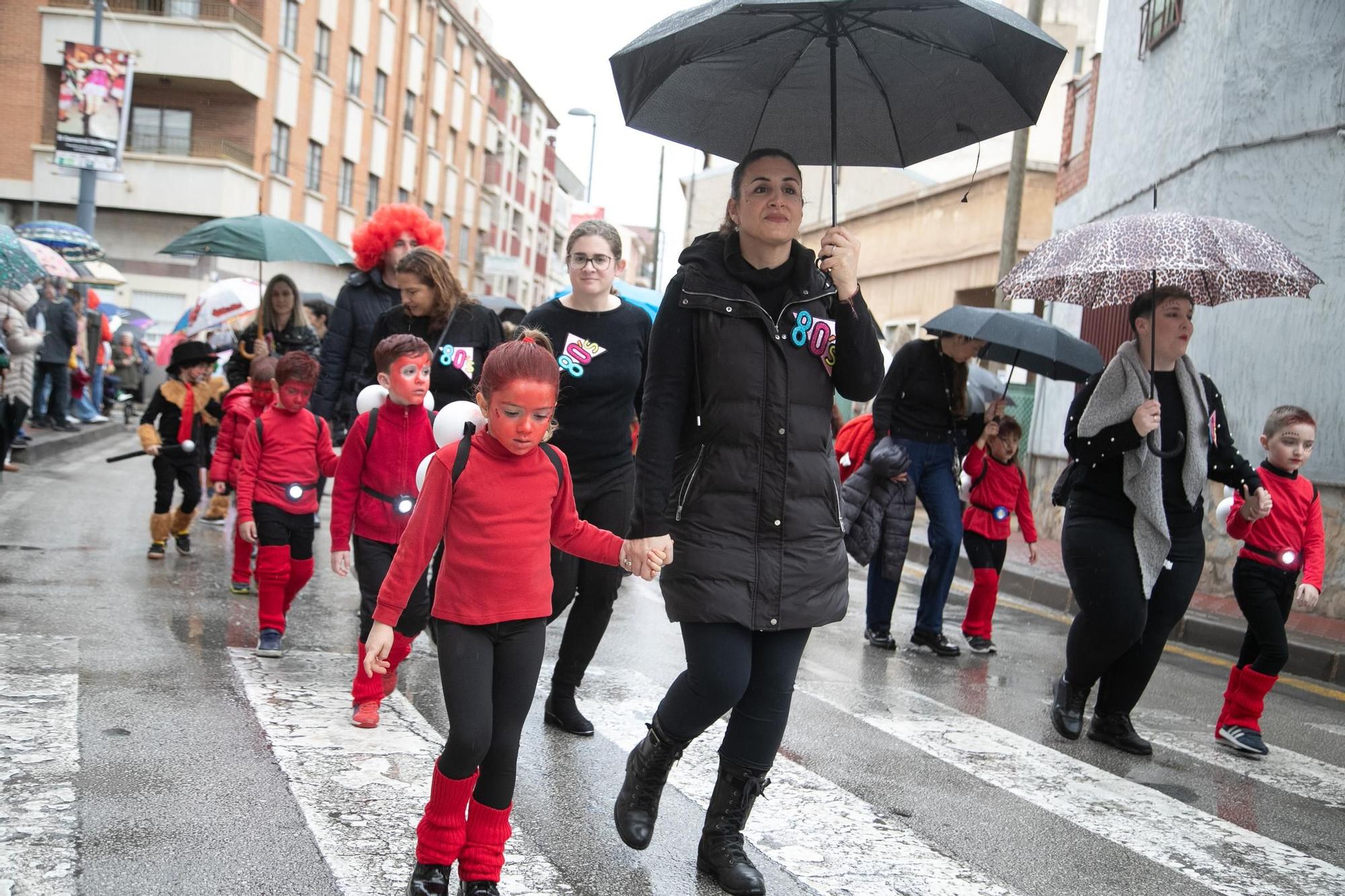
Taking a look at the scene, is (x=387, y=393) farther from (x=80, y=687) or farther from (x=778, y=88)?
(x=778, y=88)

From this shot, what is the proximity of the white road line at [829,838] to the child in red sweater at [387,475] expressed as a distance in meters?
1.03

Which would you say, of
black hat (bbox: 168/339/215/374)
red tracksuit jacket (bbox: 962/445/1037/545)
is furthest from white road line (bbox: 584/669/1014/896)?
black hat (bbox: 168/339/215/374)

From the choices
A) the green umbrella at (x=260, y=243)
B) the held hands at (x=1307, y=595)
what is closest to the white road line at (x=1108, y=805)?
the held hands at (x=1307, y=595)

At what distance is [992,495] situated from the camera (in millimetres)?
8367

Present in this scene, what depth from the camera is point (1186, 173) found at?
1269cm

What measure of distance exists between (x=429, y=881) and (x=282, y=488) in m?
3.62

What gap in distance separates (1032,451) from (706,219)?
1211 inches

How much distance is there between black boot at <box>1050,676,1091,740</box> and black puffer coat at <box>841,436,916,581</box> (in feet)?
6.46

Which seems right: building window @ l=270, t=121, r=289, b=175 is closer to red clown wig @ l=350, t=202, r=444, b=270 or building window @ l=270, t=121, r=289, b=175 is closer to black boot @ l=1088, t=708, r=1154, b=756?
red clown wig @ l=350, t=202, r=444, b=270

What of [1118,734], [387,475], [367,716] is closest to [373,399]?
[387,475]

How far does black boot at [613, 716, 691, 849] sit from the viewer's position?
12.4 feet

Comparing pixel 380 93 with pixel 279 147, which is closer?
pixel 279 147

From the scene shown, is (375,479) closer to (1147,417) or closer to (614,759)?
(614,759)

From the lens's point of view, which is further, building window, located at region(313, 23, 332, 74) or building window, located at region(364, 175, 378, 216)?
building window, located at region(364, 175, 378, 216)
